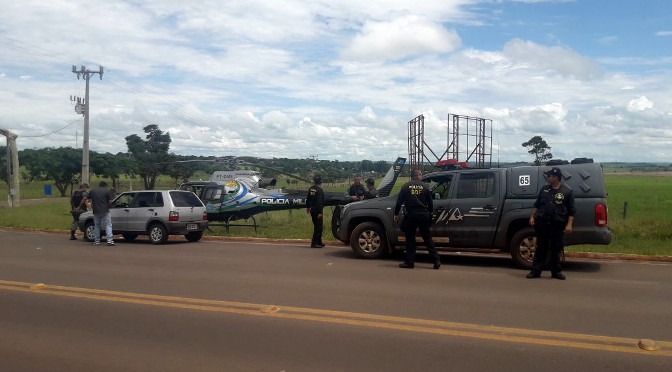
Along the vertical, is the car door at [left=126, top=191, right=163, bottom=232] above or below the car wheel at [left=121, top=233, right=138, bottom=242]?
above

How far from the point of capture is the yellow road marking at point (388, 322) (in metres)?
6.12

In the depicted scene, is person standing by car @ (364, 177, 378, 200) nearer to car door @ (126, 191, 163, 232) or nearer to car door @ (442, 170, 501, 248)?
car door @ (442, 170, 501, 248)

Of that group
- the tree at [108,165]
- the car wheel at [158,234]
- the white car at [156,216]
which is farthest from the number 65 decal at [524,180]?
the tree at [108,165]

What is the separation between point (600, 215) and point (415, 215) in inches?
123

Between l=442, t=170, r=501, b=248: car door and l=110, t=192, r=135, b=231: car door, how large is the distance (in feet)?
31.9

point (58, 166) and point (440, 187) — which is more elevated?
point (58, 166)

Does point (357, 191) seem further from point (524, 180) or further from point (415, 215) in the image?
point (524, 180)

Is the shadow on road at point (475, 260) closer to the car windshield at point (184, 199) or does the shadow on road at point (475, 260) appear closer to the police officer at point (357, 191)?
the police officer at point (357, 191)

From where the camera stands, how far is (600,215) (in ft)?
35.1

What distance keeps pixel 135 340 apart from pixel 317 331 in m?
1.89

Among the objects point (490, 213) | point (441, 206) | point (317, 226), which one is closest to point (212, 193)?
point (317, 226)

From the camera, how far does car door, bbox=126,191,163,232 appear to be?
56.1ft

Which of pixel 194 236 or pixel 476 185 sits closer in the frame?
pixel 476 185

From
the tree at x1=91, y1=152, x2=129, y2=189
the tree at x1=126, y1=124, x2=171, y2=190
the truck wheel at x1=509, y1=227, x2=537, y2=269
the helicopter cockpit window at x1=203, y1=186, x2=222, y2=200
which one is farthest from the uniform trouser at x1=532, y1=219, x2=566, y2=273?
the tree at x1=91, y1=152, x2=129, y2=189
